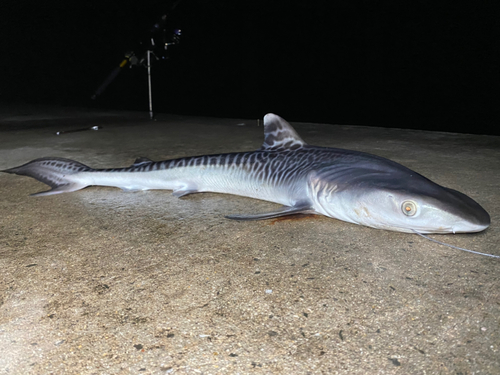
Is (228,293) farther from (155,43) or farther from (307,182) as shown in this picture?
(155,43)

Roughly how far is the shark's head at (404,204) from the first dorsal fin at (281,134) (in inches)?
24.3

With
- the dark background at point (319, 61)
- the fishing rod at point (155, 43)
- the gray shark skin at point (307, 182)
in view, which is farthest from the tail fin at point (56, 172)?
the fishing rod at point (155, 43)

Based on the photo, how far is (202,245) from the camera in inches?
73.8

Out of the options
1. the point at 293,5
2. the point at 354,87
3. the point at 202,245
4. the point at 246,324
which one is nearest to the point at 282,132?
the point at 202,245

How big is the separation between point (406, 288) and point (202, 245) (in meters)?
0.83

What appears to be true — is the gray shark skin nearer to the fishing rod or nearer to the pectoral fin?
the pectoral fin

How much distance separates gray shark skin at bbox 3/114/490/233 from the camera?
172cm

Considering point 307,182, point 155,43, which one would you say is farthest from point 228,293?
point 155,43

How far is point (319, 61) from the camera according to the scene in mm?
6953

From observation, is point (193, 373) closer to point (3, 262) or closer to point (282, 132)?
point (3, 262)

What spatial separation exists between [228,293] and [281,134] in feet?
4.39

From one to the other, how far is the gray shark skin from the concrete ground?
0.28 ft

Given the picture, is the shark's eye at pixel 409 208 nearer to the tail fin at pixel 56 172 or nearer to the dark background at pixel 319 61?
the tail fin at pixel 56 172

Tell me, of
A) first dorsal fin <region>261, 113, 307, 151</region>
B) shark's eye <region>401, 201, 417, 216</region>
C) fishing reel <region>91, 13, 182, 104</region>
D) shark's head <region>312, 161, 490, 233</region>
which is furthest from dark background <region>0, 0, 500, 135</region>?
shark's eye <region>401, 201, 417, 216</region>
